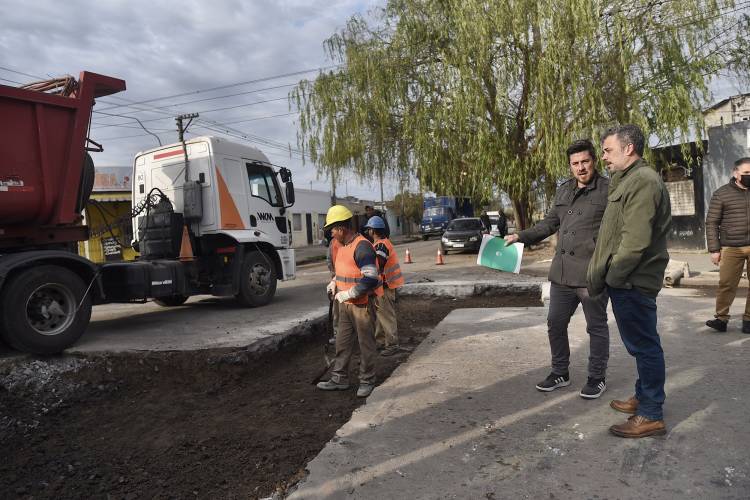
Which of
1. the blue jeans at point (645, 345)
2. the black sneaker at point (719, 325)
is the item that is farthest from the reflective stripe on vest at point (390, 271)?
the black sneaker at point (719, 325)

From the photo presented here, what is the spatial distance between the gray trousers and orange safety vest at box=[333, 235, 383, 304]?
139 cm

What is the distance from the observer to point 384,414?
3365 millimetres

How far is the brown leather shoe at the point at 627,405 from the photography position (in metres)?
3.18

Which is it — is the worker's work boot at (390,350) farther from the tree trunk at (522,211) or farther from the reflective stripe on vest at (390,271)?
the tree trunk at (522,211)

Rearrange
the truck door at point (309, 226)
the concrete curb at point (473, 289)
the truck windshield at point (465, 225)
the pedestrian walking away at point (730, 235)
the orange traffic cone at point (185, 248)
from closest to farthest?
the pedestrian walking away at point (730, 235) → the orange traffic cone at point (185, 248) → the concrete curb at point (473, 289) → the truck windshield at point (465, 225) → the truck door at point (309, 226)

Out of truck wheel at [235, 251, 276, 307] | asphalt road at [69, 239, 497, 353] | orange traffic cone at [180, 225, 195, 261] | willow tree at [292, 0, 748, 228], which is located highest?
willow tree at [292, 0, 748, 228]

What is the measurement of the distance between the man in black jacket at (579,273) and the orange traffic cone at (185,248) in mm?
5533

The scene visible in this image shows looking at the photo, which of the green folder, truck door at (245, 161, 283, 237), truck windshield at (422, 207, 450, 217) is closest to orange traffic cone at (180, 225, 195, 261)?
truck door at (245, 161, 283, 237)

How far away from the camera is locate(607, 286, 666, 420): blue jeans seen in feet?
9.43

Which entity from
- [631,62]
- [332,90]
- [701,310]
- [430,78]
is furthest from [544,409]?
[332,90]

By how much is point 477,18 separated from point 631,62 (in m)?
4.01

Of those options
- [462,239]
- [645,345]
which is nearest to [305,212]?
[462,239]

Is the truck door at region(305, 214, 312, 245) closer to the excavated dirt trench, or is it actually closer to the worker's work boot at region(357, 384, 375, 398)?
the excavated dirt trench

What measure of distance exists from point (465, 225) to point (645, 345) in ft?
59.8
